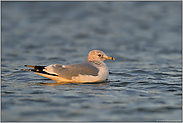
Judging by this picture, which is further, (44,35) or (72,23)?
(72,23)

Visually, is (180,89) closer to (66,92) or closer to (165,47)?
(66,92)

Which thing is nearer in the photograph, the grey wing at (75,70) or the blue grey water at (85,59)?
the blue grey water at (85,59)

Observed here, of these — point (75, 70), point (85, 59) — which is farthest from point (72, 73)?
point (85, 59)

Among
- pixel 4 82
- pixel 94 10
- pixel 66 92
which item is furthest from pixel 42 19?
pixel 66 92

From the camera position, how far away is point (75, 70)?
8789 mm

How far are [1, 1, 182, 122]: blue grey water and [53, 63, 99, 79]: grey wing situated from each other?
315 mm

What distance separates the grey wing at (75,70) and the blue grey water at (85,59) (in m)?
0.31

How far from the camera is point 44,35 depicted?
16656mm

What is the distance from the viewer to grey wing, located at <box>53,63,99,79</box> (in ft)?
28.7

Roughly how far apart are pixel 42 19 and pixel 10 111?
42.2 feet

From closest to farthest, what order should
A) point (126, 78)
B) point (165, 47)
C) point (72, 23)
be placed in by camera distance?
point (126, 78)
point (165, 47)
point (72, 23)

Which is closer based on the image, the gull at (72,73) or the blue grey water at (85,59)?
the blue grey water at (85,59)

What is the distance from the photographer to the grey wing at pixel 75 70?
8.74 m

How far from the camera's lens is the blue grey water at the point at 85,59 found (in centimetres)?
652
